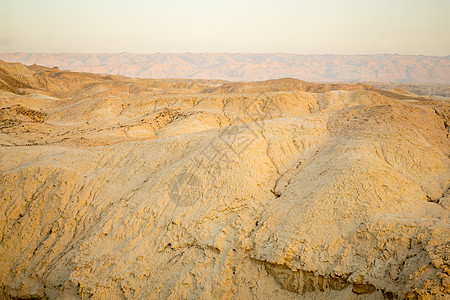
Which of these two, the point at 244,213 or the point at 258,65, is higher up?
the point at 258,65

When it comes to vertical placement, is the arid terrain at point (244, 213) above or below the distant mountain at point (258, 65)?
below

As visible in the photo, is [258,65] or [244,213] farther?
[258,65]

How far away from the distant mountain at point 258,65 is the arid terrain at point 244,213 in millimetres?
112147

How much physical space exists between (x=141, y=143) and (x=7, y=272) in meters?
4.17

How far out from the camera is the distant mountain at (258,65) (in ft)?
380

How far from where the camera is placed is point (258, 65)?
130 m

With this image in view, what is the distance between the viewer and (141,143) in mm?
8305

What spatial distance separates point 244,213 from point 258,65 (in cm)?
13060

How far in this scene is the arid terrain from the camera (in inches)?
173

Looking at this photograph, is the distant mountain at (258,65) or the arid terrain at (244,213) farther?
the distant mountain at (258,65)

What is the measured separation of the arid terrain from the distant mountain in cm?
11215

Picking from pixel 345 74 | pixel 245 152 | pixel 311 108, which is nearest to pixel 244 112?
pixel 311 108

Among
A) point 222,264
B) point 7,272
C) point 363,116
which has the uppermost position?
point 363,116

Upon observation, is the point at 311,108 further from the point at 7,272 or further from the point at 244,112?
the point at 7,272
